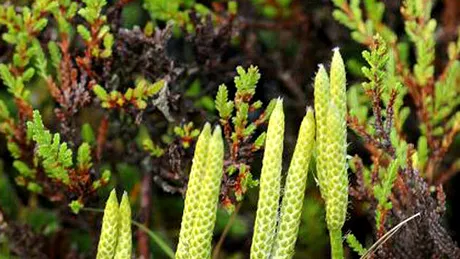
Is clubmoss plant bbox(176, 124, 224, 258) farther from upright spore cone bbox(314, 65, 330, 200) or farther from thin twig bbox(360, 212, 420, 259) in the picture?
thin twig bbox(360, 212, 420, 259)

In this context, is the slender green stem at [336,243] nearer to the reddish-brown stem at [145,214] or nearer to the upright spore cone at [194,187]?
the upright spore cone at [194,187]

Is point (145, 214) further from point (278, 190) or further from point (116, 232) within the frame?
point (278, 190)

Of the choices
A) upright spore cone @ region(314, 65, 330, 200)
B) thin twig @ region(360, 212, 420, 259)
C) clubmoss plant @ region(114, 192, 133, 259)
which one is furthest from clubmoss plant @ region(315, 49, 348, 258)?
clubmoss plant @ region(114, 192, 133, 259)

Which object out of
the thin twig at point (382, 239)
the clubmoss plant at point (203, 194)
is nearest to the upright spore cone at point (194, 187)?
the clubmoss plant at point (203, 194)

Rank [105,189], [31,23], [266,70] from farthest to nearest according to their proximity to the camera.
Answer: [266,70], [105,189], [31,23]

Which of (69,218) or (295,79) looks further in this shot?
(295,79)

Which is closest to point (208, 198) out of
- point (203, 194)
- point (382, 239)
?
point (203, 194)

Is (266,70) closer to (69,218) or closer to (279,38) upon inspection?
(279,38)

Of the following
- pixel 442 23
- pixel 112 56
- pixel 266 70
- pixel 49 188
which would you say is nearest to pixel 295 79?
pixel 266 70
